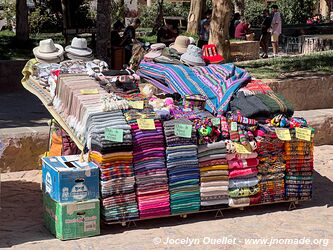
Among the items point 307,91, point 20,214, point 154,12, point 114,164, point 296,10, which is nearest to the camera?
point 114,164

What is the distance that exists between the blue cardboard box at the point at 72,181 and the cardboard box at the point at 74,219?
0.05 meters

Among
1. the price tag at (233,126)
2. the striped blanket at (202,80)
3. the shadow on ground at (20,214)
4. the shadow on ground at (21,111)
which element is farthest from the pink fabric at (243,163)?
the shadow on ground at (21,111)

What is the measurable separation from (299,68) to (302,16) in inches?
816

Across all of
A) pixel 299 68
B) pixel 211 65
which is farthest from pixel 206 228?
pixel 299 68

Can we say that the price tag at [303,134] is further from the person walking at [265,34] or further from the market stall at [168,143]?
the person walking at [265,34]

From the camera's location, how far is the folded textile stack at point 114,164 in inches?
231

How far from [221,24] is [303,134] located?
21.7 ft

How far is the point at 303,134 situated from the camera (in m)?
6.69

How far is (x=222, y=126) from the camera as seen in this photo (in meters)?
6.47

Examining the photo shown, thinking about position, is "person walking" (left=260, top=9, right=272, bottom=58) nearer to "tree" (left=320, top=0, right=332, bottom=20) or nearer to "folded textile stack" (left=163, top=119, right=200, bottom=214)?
"folded textile stack" (left=163, top=119, right=200, bottom=214)

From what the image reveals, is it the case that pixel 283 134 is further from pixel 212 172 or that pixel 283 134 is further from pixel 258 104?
pixel 212 172

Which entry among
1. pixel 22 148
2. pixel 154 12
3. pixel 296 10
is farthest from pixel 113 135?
pixel 296 10

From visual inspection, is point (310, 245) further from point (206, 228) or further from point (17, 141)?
point (17, 141)

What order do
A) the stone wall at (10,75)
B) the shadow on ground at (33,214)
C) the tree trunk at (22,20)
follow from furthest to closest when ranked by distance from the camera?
the tree trunk at (22,20)
the stone wall at (10,75)
the shadow on ground at (33,214)
